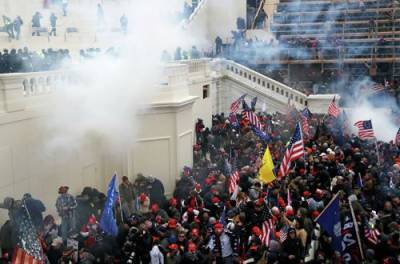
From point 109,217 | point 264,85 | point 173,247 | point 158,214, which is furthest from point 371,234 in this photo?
point 264,85

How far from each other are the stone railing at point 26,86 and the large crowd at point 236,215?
1.72 meters

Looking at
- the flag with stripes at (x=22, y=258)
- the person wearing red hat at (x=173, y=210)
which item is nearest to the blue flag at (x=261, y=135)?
the person wearing red hat at (x=173, y=210)

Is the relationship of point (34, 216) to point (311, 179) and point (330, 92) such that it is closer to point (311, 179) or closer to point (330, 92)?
point (311, 179)

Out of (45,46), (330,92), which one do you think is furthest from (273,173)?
(330,92)

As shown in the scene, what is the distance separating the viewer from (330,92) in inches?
1066

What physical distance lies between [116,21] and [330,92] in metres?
8.94

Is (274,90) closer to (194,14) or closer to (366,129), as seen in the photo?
(366,129)

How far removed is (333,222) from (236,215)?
6.58 feet

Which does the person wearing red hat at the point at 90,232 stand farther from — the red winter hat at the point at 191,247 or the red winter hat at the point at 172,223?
the red winter hat at the point at 191,247

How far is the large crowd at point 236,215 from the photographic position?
9.92 meters

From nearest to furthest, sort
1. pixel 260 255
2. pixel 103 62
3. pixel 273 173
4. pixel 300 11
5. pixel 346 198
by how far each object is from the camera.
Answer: pixel 260 255, pixel 346 198, pixel 273 173, pixel 103 62, pixel 300 11

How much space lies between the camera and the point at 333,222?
977 centimetres

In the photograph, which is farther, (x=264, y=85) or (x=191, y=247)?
(x=264, y=85)

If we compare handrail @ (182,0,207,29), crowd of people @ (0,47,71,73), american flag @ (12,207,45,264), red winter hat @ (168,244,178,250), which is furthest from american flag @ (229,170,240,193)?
handrail @ (182,0,207,29)
